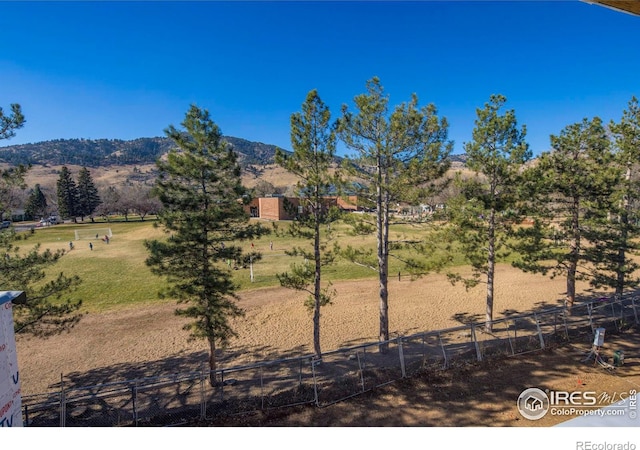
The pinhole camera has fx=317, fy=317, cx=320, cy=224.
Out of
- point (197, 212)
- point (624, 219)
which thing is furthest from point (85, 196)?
point (624, 219)

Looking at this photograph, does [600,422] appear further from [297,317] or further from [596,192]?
[297,317]

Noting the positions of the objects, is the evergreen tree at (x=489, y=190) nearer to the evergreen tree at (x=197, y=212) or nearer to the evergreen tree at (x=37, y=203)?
the evergreen tree at (x=197, y=212)

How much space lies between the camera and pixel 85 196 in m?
77.3

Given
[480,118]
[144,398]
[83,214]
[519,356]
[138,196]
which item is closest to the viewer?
[519,356]

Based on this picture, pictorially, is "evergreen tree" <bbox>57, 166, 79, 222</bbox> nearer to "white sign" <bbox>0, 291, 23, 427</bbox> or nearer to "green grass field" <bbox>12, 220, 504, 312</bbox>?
"green grass field" <bbox>12, 220, 504, 312</bbox>

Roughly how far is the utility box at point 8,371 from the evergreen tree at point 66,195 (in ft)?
291

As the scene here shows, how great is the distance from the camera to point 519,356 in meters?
9.12

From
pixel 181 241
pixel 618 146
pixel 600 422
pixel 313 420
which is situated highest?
pixel 618 146

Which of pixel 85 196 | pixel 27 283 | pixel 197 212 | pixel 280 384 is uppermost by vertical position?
pixel 85 196

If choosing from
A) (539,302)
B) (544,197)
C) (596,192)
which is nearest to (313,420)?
(544,197)

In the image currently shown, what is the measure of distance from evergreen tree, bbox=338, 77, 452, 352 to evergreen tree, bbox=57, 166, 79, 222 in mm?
85657

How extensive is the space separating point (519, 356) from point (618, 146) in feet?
38.1

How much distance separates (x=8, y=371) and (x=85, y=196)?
91637 millimetres

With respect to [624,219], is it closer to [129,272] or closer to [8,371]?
[8,371]
